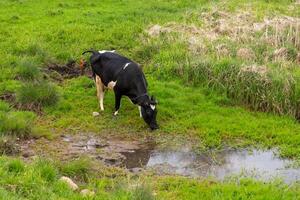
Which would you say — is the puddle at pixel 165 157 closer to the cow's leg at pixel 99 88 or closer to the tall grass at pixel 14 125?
the tall grass at pixel 14 125

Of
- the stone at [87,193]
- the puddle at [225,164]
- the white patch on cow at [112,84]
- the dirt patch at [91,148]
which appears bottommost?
the puddle at [225,164]

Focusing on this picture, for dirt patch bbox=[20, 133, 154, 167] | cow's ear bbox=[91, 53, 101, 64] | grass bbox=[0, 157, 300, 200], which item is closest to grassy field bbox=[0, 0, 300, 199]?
grass bbox=[0, 157, 300, 200]

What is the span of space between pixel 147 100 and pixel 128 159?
2013 mm

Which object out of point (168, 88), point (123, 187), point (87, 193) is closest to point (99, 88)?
point (168, 88)

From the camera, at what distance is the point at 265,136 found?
11766 mm

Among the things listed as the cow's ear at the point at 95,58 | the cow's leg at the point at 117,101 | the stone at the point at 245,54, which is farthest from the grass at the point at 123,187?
the stone at the point at 245,54

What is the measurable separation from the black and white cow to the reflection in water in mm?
1349

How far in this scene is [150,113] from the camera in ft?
40.2

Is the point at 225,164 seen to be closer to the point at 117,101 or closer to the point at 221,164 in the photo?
the point at 221,164

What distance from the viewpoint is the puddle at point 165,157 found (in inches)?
405

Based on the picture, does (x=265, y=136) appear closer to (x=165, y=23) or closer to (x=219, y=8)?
(x=165, y=23)

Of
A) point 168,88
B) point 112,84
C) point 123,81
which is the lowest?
point 168,88

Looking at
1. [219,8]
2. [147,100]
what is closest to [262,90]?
[147,100]

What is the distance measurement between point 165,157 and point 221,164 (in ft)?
3.88
